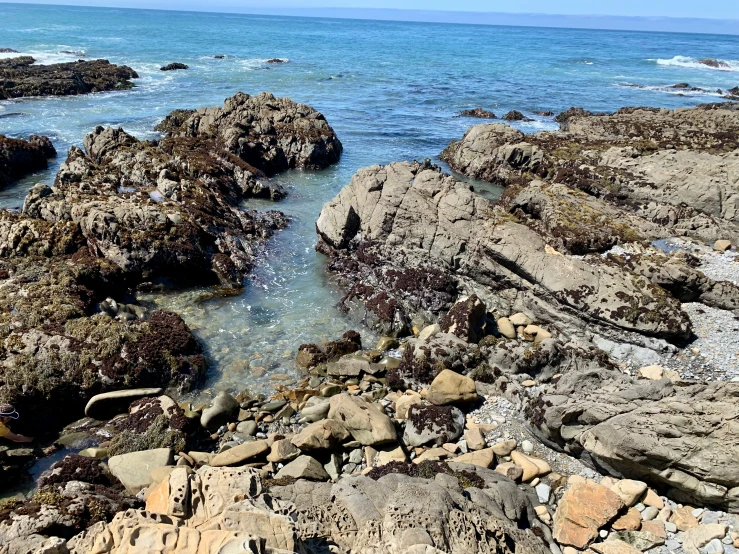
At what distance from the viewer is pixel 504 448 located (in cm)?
1278

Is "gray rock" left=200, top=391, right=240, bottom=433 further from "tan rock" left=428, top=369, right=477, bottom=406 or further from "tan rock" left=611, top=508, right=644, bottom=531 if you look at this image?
"tan rock" left=611, top=508, right=644, bottom=531

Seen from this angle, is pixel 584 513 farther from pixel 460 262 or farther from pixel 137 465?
pixel 460 262

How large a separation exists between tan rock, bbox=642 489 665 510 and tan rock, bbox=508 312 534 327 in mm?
7860

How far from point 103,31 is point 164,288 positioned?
A: 5973 inches

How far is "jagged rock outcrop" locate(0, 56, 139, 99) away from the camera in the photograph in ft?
183

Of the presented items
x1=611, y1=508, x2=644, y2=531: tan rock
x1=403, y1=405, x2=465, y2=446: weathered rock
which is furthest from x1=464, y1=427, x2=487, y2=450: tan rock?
x1=611, y1=508, x2=644, y2=531: tan rock

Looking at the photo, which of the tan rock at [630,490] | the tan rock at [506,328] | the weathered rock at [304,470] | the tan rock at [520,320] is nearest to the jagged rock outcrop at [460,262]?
the tan rock at [520,320]

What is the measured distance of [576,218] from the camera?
2394 centimetres

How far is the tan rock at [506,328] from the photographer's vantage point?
17797 mm

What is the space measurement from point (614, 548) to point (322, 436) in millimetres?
6801

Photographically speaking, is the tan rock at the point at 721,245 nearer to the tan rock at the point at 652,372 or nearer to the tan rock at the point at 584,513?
the tan rock at the point at 652,372

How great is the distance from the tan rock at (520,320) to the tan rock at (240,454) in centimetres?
1025

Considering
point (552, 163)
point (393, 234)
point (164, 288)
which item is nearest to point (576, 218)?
point (393, 234)

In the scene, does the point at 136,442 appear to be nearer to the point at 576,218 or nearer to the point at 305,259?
the point at 305,259
